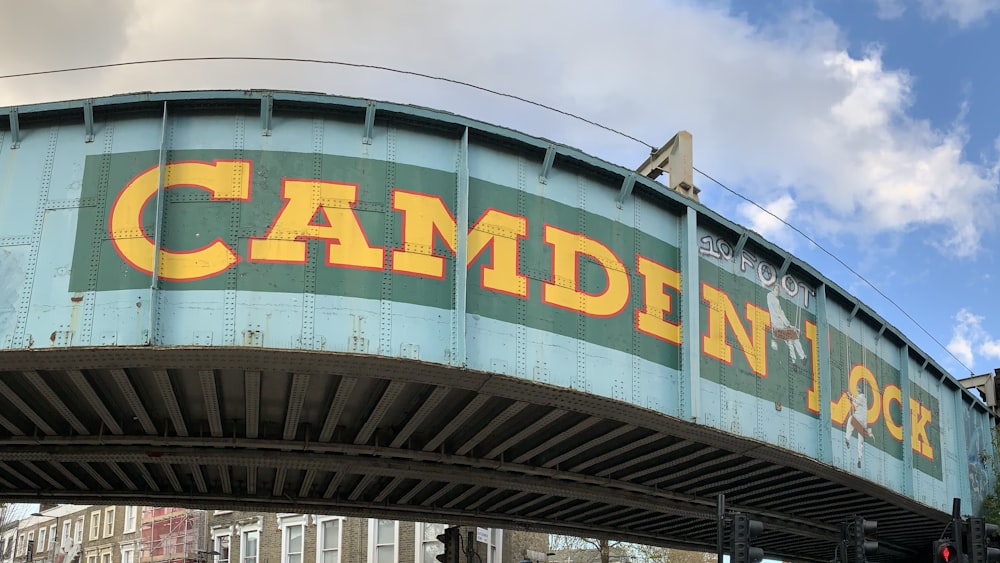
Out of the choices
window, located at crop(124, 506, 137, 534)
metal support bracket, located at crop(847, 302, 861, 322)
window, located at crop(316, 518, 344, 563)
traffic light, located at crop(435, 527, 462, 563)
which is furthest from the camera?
window, located at crop(124, 506, 137, 534)

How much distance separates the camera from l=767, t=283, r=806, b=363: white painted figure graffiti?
846 inches

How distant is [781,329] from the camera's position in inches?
854

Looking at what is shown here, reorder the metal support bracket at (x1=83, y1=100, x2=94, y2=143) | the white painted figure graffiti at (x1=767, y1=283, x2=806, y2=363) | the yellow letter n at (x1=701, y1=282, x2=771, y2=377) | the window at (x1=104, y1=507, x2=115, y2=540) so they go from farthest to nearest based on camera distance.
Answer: the window at (x1=104, y1=507, x2=115, y2=540), the white painted figure graffiti at (x1=767, y1=283, x2=806, y2=363), the yellow letter n at (x1=701, y1=282, x2=771, y2=377), the metal support bracket at (x1=83, y1=100, x2=94, y2=143)

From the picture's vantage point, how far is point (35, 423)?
18781mm

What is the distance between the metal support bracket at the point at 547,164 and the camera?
1781 cm

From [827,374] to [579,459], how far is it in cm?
596

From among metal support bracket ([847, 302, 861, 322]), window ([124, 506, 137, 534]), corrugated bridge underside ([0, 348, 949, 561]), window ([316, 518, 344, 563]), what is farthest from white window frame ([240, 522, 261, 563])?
metal support bracket ([847, 302, 861, 322])

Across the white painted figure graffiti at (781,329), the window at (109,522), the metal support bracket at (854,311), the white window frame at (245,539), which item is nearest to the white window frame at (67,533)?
the window at (109,522)

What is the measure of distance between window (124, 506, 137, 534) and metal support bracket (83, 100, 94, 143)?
4698cm

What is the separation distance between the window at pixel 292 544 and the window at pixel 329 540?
156cm

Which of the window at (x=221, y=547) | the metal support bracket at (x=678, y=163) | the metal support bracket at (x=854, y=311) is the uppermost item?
the metal support bracket at (x=678, y=163)

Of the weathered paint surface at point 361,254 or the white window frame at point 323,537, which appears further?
the white window frame at point 323,537

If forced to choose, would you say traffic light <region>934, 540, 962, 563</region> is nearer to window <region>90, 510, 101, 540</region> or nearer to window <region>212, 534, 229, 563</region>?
window <region>212, 534, 229, 563</region>

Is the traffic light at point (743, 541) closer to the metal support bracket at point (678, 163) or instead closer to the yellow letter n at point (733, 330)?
the yellow letter n at point (733, 330)
